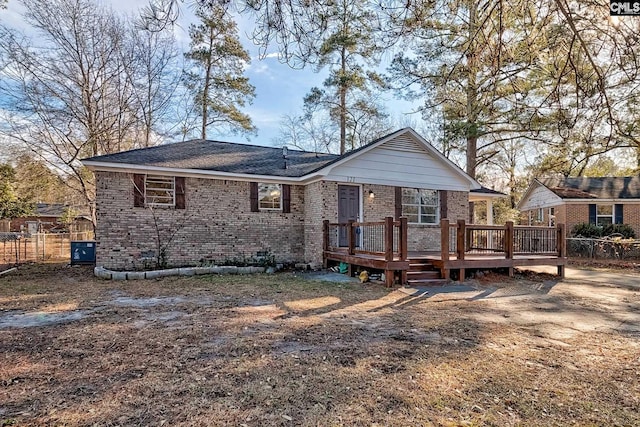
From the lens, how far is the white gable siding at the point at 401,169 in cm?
1130

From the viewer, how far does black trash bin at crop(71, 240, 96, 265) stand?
11.7 meters

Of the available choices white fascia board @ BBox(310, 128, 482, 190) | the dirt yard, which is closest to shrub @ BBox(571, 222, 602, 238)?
white fascia board @ BBox(310, 128, 482, 190)

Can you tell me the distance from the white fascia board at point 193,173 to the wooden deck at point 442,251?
184 centimetres

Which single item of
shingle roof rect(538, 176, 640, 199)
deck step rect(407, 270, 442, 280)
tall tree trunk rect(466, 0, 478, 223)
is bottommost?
deck step rect(407, 270, 442, 280)

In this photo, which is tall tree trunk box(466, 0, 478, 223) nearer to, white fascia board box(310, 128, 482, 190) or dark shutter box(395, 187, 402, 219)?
white fascia board box(310, 128, 482, 190)

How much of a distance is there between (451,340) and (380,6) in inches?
155

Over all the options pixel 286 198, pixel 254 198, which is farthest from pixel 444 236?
pixel 254 198

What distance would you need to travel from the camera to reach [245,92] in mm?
19719

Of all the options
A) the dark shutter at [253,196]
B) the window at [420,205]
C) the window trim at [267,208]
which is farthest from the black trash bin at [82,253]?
the window at [420,205]

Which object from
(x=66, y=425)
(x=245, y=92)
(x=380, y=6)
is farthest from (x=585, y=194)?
(x=66, y=425)

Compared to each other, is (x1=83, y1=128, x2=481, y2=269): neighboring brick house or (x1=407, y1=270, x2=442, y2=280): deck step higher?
(x1=83, y1=128, x2=481, y2=269): neighboring brick house

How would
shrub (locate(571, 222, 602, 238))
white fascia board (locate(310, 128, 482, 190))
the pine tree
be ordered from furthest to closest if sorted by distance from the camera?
the pine tree < shrub (locate(571, 222, 602, 238)) < white fascia board (locate(310, 128, 482, 190))

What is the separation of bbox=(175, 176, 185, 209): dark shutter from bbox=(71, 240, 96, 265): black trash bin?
12.8 feet

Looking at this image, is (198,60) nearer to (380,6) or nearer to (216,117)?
(216,117)
